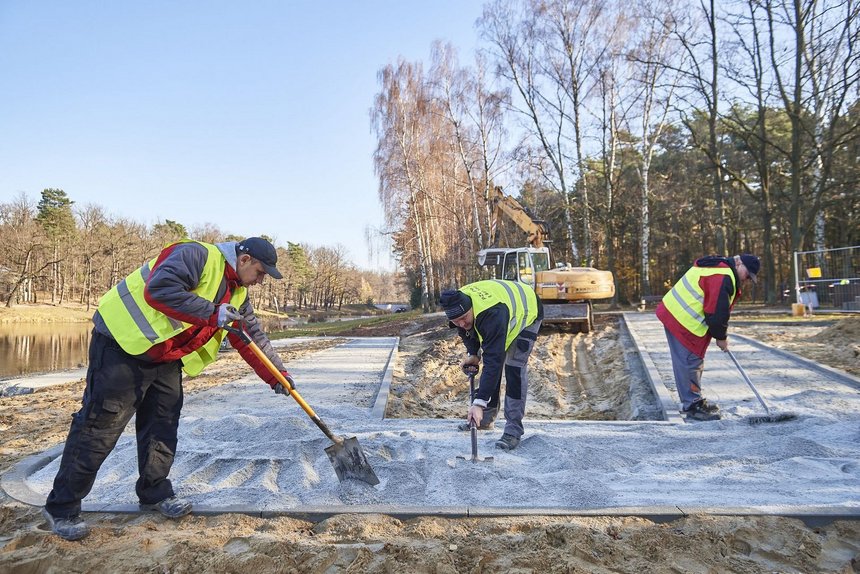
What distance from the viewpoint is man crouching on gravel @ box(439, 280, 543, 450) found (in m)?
3.96

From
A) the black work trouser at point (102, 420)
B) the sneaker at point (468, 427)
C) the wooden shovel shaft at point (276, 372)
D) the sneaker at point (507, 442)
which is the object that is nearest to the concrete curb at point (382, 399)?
the sneaker at point (468, 427)

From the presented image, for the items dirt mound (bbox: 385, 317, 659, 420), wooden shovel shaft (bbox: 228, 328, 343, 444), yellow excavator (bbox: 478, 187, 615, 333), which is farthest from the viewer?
yellow excavator (bbox: 478, 187, 615, 333)

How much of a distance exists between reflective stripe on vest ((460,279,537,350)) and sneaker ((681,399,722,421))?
78.9 inches

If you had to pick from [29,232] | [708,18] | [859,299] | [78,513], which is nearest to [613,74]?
[708,18]

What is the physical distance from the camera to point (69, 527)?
2.74 meters

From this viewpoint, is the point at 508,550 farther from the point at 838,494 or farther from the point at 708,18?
the point at 708,18

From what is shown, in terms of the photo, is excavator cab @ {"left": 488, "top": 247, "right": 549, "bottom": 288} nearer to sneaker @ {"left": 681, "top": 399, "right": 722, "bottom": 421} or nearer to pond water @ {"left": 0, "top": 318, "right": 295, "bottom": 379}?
sneaker @ {"left": 681, "top": 399, "right": 722, "bottom": 421}

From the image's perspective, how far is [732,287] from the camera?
16.6 feet

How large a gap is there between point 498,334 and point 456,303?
381mm

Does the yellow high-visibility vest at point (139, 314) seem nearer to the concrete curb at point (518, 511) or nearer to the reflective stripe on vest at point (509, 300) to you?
the concrete curb at point (518, 511)

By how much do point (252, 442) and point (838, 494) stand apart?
3796 millimetres

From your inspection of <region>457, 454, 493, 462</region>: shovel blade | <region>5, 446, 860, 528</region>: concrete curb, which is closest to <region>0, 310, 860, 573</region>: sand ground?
<region>5, 446, 860, 528</region>: concrete curb

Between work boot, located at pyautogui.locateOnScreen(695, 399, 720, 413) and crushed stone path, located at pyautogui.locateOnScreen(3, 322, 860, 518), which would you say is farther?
work boot, located at pyautogui.locateOnScreen(695, 399, 720, 413)

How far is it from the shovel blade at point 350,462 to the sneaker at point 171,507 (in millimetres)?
835
